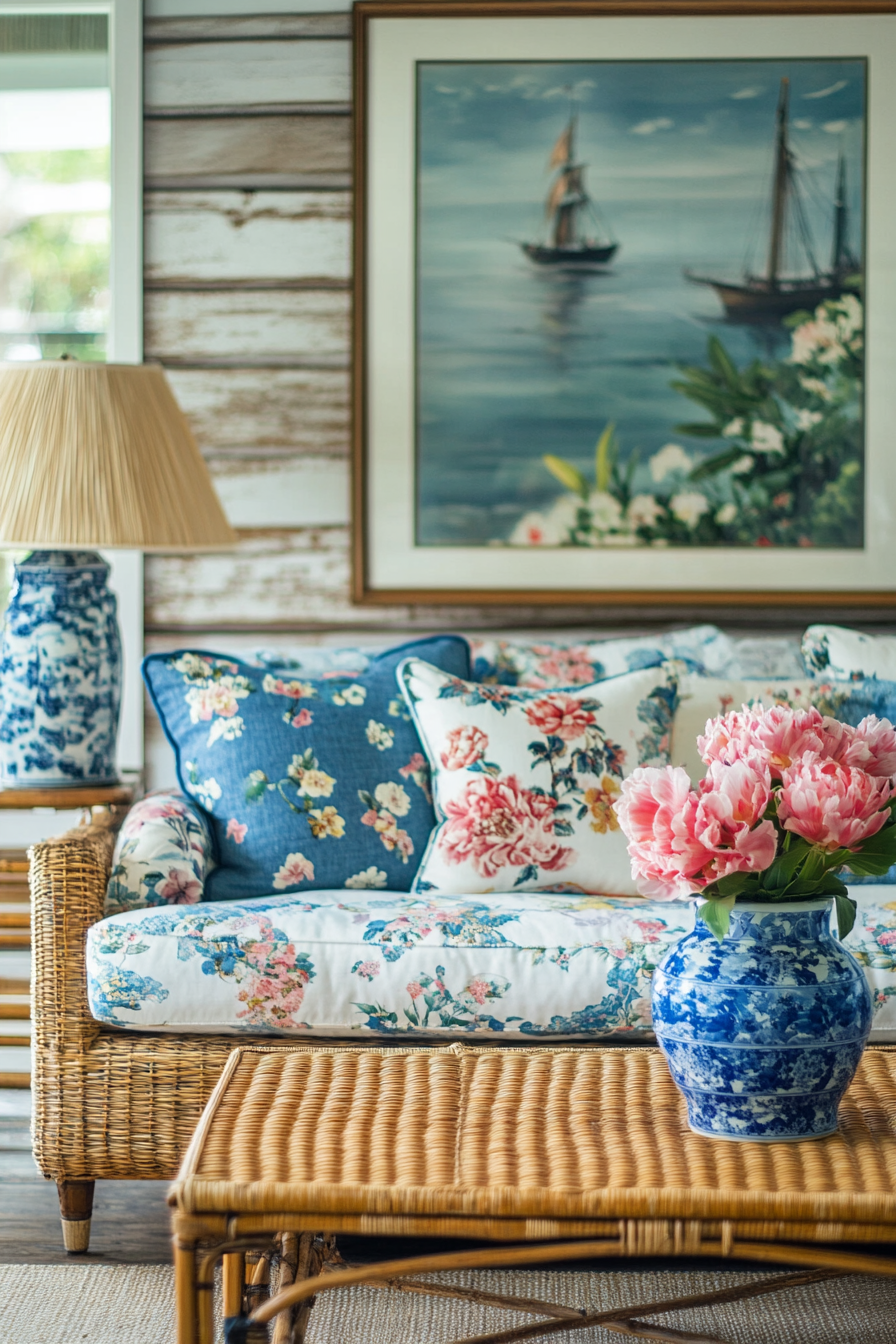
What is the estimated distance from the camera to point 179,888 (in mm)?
1928

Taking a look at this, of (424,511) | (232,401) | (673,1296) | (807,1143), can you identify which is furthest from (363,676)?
(807,1143)

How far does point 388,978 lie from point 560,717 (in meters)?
0.58

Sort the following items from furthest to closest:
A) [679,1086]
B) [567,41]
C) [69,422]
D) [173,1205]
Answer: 1. [567,41]
2. [69,422]
3. [679,1086]
4. [173,1205]

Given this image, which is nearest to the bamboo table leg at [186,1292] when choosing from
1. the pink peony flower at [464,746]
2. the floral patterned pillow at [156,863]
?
the floral patterned pillow at [156,863]

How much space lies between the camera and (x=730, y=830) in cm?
109

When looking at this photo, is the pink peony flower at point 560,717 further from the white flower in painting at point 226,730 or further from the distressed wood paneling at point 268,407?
the distressed wood paneling at point 268,407

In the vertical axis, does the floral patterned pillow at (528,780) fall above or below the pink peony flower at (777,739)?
below

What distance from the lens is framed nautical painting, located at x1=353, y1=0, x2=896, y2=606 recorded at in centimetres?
265

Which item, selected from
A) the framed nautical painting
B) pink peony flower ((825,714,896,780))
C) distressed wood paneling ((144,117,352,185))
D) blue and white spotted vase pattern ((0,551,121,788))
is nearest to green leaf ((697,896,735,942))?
pink peony flower ((825,714,896,780))

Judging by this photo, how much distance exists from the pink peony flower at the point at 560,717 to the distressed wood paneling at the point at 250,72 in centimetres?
149

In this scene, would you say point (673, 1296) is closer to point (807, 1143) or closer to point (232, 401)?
point (807, 1143)

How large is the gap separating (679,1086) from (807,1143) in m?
Answer: 0.13

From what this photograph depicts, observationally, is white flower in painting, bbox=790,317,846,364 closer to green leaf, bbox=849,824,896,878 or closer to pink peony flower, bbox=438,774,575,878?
pink peony flower, bbox=438,774,575,878

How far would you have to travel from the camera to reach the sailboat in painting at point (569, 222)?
A: 2660 mm
